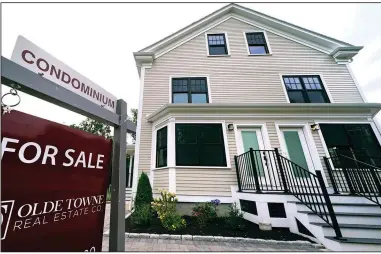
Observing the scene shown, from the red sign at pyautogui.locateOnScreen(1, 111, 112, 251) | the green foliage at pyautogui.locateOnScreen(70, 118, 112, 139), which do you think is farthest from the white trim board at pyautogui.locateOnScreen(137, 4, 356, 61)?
the green foliage at pyautogui.locateOnScreen(70, 118, 112, 139)

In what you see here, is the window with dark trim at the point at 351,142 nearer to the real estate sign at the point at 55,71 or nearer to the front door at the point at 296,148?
the front door at the point at 296,148

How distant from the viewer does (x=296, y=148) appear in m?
6.38

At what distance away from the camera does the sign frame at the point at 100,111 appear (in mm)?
947

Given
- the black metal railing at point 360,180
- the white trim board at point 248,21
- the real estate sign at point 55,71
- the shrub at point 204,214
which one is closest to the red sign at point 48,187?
the real estate sign at point 55,71

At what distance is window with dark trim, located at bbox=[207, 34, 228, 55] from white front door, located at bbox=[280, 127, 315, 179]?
4.95m

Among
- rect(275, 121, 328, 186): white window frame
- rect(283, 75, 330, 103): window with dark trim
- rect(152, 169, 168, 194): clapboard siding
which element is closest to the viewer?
rect(152, 169, 168, 194): clapboard siding

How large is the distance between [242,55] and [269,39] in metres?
1.89

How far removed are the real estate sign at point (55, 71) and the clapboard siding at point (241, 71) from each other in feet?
17.9

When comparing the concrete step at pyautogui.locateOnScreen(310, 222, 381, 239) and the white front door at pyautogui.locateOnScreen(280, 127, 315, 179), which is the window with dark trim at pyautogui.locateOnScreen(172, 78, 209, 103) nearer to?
the white front door at pyautogui.locateOnScreen(280, 127, 315, 179)

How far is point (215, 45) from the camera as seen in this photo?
28.6 feet

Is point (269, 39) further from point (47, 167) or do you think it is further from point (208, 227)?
point (47, 167)

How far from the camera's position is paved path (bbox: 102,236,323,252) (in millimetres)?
3084

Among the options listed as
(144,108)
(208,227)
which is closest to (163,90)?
(144,108)

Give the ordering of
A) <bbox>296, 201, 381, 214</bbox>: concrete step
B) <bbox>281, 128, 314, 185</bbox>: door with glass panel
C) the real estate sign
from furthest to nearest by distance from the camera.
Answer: <bbox>281, 128, 314, 185</bbox>: door with glass panel < <bbox>296, 201, 381, 214</bbox>: concrete step < the real estate sign
